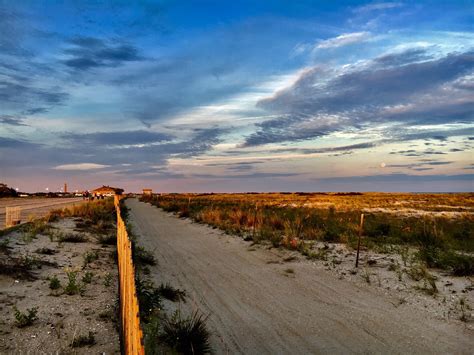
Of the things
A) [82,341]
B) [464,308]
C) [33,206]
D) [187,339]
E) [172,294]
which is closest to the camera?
[82,341]

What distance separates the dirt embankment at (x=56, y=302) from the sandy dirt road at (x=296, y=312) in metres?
1.58

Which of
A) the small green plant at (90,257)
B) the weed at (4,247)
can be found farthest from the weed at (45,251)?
the small green plant at (90,257)

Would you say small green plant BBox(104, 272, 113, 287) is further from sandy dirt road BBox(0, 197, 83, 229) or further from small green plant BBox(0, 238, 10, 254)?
sandy dirt road BBox(0, 197, 83, 229)

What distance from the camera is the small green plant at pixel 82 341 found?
5.22 m

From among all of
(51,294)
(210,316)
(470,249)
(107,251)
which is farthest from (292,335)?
(470,249)

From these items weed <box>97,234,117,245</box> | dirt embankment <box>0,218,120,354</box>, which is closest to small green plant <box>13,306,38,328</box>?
dirt embankment <box>0,218,120,354</box>

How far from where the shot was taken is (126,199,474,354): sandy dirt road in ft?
19.4

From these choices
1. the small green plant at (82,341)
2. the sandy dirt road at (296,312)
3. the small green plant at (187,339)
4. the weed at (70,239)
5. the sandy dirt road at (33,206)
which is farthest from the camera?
the sandy dirt road at (33,206)

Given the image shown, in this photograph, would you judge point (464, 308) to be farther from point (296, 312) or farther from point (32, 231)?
point (32, 231)

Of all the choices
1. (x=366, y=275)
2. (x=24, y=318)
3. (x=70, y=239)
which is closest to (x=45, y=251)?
(x=70, y=239)

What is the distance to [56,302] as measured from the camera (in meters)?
6.75

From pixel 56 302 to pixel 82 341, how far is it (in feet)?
5.93

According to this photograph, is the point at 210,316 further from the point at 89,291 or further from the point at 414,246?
the point at 414,246

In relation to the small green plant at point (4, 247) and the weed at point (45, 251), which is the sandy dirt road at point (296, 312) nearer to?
the weed at point (45, 251)
